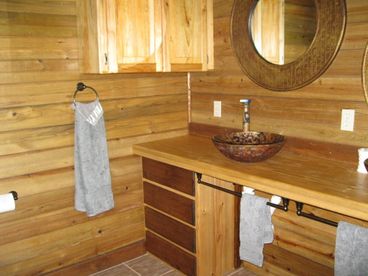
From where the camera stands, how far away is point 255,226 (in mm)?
2006

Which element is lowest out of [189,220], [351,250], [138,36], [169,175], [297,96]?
[189,220]

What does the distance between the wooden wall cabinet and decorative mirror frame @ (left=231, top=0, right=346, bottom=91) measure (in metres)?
0.24

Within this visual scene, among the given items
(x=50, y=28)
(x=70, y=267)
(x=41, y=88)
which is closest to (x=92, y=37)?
(x=50, y=28)

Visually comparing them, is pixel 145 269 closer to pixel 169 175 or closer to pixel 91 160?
pixel 169 175

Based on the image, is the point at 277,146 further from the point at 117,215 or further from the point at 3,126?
the point at 3,126

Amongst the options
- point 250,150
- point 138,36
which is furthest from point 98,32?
point 250,150

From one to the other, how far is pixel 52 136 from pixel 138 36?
0.78 m

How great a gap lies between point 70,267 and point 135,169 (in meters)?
0.76

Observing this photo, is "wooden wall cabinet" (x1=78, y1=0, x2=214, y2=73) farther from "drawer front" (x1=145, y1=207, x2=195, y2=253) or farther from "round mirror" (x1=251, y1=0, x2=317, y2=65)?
"drawer front" (x1=145, y1=207, x2=195, y2=253)

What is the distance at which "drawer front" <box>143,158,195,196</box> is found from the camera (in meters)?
2.29

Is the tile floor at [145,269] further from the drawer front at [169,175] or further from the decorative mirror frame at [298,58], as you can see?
→ the decorative mirror frame at [298,58]

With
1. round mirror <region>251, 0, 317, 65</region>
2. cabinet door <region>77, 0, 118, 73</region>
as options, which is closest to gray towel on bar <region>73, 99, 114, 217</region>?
cabinet door <region>77, 0, 118, 73</region>

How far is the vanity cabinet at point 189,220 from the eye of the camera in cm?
232

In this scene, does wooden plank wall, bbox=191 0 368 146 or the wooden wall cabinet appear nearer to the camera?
wooden plank wall, bbox=191 0 368 146
